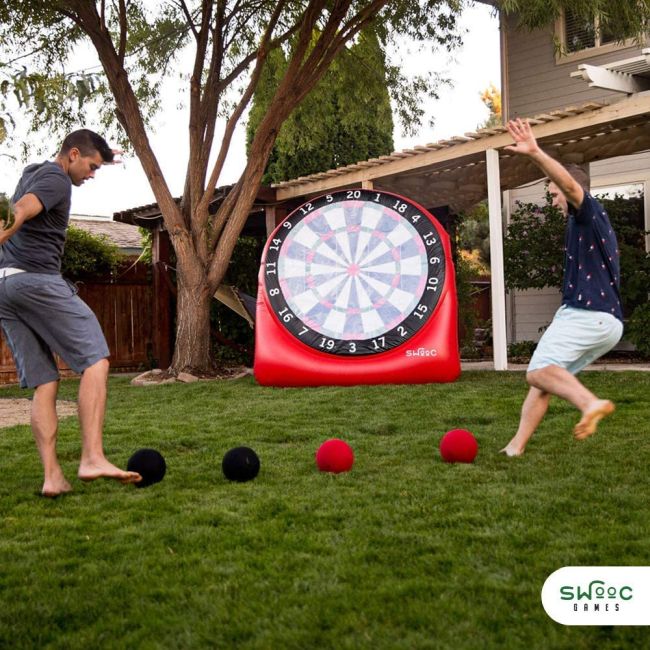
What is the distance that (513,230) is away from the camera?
428 inches

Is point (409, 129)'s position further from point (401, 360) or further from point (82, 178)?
point (82, 178)

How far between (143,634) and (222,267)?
8.02 m

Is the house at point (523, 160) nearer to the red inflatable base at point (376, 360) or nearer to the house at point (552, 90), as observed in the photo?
the house at point (552, 90)

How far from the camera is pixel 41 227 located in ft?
12.3

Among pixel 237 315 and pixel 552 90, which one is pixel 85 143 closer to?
pixel 237 315

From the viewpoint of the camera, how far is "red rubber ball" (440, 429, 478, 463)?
418 centimetres

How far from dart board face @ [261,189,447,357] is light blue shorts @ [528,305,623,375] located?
151 inches

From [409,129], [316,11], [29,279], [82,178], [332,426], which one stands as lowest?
[332,426]

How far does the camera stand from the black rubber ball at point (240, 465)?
3.93 m

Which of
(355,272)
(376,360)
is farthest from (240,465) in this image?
(355,272)

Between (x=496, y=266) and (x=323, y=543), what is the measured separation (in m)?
6.31

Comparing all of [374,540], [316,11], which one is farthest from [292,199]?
[374,540]

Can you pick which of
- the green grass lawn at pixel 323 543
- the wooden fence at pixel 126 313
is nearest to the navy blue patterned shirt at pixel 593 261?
the green grass lawn at pixel 323 543

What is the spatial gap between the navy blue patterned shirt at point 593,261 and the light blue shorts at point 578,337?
0.14 feet
